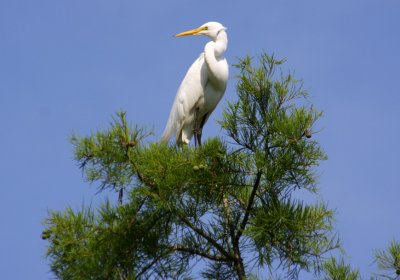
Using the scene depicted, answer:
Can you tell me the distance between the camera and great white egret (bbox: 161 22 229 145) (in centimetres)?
426

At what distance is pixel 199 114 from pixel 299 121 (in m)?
1.82

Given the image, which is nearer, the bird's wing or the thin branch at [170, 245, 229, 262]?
the thin branch at [170, 245, 229, 262]

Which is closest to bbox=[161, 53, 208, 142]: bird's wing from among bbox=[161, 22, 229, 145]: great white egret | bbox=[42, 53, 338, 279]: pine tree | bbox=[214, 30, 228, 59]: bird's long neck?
bbox=[161, 22, 229, 145]: great white egret

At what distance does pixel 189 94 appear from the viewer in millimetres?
4355

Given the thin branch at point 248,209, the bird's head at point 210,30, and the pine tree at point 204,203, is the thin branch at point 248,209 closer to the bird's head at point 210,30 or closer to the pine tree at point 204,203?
the pine tree at point 204,203

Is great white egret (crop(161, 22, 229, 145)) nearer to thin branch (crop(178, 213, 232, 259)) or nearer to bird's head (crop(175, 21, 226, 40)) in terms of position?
bird's head (crop(175, 21, 226, 40))

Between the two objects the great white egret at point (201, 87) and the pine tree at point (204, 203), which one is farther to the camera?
the great white egret at point (201, 87)

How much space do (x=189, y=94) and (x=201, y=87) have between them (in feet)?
0.27

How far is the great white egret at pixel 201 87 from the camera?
4258 millimetres

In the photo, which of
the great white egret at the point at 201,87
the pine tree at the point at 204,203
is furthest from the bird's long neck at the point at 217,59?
the pine tree at the point at 204,203

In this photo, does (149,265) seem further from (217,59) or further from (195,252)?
(217,59)

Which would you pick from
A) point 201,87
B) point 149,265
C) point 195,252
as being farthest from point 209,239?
point 201,87

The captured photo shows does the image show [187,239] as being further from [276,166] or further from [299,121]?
[299,121]

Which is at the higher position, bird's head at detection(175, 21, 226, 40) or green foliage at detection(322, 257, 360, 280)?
bird's head at detection(175, 21, 226, 40)
